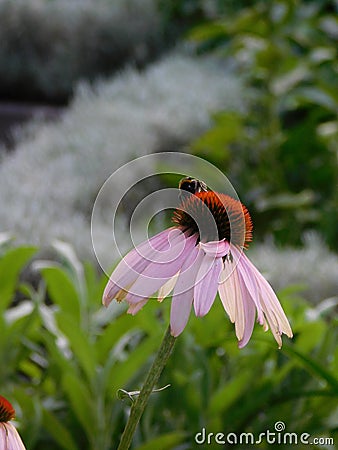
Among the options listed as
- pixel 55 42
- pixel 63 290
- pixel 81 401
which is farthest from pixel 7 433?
pixel 55 42

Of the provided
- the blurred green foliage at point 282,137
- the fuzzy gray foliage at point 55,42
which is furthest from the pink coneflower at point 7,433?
the fuzzy gray foliage at point 55,42

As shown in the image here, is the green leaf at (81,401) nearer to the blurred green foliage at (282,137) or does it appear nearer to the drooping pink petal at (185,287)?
the drooping pink petal at (185,287)

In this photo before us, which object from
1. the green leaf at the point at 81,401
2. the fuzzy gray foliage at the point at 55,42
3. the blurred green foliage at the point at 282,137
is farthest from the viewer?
the fuzzy gray foliage at the point at 55,42

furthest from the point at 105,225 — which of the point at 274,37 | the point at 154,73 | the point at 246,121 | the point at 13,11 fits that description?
the point at 13,11

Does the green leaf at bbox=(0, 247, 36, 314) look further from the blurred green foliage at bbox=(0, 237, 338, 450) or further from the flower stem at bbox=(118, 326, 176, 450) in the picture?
the flower stem at bbox=(118, 326, 176, 450)

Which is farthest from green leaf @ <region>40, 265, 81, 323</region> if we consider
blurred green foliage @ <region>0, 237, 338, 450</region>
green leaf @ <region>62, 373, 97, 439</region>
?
green leaf @ <region>62, 373, 97, 439</region>

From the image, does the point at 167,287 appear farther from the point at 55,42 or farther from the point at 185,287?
the point at 55,42

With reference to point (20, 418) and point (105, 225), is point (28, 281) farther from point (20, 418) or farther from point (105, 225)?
point (20, 418)
